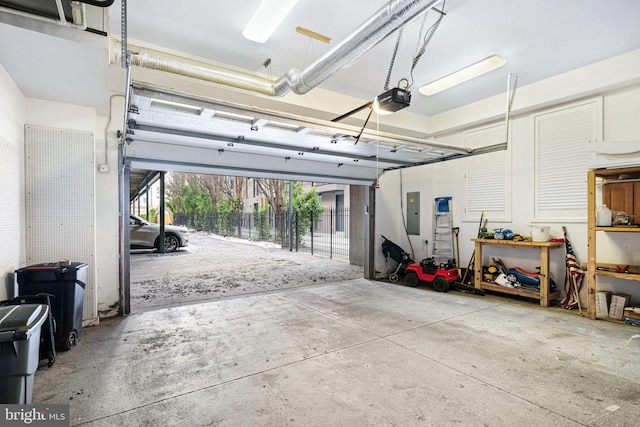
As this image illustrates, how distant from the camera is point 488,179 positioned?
541 cm

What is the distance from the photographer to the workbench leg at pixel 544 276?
4333 mm

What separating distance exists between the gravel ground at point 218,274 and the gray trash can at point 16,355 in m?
2.75

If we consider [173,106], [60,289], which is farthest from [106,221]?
[173,106]

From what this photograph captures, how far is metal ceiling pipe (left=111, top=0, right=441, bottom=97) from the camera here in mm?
2293

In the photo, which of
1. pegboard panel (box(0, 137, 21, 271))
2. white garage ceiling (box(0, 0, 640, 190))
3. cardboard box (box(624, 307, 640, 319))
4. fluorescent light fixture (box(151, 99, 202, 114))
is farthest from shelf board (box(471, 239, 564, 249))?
pegboard panel (box(0, 137, 21, 271))

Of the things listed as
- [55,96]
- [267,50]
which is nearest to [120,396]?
[55,96]

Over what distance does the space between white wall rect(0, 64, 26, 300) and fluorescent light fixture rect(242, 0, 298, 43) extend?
221 centimetres

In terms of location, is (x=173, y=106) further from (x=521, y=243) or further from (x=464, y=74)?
(x=521, y=243)

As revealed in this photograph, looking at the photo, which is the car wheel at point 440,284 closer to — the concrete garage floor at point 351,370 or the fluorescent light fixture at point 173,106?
the concrete garage floor at point 351,370

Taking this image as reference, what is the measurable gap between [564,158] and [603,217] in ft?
3.52

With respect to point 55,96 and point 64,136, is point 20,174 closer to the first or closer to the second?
point 64,136

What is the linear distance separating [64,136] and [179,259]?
6.23m

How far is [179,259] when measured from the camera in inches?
358

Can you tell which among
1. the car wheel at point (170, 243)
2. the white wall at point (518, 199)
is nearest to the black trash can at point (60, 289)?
the white wall at point (518, 199)
